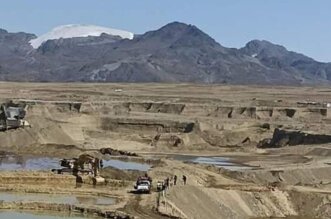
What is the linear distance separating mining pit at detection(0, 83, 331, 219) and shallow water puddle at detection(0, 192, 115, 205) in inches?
1.9

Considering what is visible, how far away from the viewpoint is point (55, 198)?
37.1 m

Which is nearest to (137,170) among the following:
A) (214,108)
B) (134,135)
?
(134,135)

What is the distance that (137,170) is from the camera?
4881cm

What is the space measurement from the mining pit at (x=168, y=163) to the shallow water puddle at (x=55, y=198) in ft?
0.16

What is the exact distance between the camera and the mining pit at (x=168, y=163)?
36.6m

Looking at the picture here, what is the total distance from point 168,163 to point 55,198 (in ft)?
52.0

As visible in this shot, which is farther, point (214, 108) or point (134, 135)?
point (214, 108)

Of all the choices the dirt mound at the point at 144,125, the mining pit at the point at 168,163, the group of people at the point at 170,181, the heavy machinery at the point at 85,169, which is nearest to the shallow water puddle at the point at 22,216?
Answer: the mining pit at the point at 168,163

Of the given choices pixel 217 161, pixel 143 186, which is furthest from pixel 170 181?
pixel 217 161

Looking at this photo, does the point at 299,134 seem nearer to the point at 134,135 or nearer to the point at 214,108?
the point at 134,135

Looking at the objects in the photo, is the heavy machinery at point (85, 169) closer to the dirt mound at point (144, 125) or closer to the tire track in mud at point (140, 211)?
the tire track in mud at point (140, 211)

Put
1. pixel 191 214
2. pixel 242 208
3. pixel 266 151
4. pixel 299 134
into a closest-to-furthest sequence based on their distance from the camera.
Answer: pixel 191 214, pixel 242 208, pixel 266 151, pixel 299 134

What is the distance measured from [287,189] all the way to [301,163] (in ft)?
45.6

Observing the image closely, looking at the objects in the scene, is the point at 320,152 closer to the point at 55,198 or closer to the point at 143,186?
the point at 143,186
